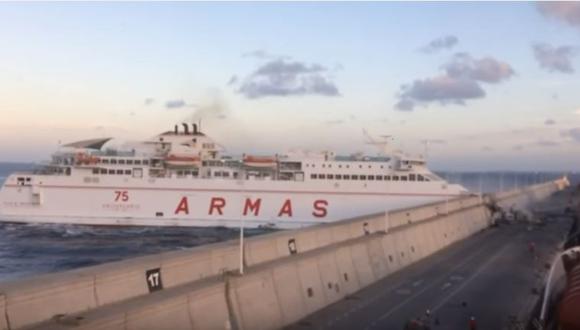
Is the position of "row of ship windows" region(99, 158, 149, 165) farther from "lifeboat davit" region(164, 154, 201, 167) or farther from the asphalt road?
the asphalt road

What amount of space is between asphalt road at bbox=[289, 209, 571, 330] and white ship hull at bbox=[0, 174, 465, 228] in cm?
2801

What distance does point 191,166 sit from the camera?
212ft

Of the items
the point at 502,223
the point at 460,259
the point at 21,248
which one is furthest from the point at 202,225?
the point at 460,259

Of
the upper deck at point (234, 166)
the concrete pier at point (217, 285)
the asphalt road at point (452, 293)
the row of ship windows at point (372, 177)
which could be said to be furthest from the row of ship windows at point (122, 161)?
the concrete pier at point (217, 285)

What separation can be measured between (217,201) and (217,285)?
49.0m

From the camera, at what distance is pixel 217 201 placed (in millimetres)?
62656

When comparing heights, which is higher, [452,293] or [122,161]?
[122,161]

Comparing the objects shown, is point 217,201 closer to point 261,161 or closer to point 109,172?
→ point 261,161

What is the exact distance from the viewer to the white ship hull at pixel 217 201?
62438mm

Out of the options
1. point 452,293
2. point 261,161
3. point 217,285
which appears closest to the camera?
point 217,285

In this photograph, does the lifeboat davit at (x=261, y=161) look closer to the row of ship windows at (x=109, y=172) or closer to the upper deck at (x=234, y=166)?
the upper deck at (x=234, y=166)

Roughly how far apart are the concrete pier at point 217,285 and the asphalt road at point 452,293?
2.27 ft

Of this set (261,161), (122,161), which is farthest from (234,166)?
(122,161)

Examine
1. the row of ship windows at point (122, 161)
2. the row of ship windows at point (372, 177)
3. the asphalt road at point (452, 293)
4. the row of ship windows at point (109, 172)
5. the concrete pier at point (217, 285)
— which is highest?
the row of ship windows at point (122, 161)
